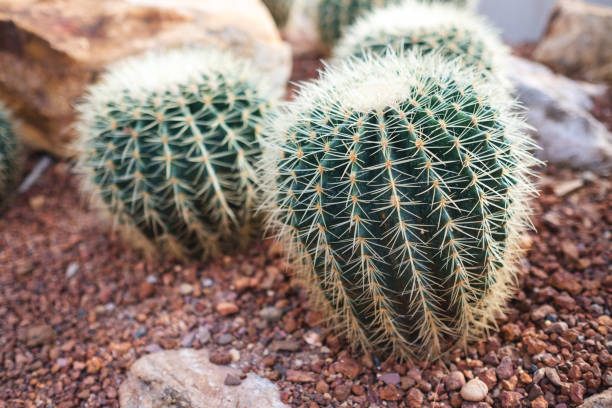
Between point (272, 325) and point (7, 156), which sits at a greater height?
point (7, 156)

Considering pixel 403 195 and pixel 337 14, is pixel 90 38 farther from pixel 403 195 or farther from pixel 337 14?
pixel 403 195

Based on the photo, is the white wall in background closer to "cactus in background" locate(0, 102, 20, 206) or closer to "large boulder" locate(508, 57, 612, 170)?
"large boulder" locate(508, 57, 612, 170)

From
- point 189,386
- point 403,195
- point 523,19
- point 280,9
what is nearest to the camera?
point 403,195

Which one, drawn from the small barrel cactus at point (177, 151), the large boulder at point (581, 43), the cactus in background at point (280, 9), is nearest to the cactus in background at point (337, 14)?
the cactus in background at point (280, 9)

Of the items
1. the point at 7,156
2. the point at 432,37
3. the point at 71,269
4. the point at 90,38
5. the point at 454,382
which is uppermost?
the point at 432,37

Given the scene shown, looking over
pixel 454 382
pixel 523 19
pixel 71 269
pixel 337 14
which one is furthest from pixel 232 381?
pixel 523 19

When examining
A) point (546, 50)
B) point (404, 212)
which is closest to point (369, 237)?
point (404, 212)

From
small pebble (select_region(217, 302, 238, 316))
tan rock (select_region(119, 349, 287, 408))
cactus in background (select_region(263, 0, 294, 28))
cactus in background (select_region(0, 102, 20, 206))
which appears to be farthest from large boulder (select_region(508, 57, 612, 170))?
cactus in background (select_region(0, 102, 20, 206))

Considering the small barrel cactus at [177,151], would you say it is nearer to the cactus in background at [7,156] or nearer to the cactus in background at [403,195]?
the cactus in background at [403,195]
